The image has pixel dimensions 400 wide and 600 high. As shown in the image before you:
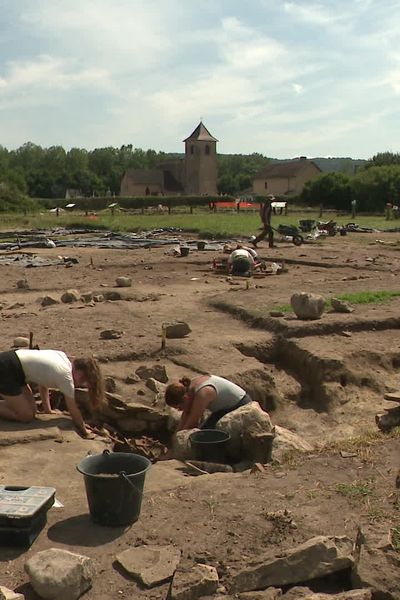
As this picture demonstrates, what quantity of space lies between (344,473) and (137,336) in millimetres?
5325

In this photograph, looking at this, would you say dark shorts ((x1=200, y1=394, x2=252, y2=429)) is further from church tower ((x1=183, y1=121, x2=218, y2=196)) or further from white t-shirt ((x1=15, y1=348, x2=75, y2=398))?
church tower ((x1=183, y1=121, x2=218, y2=196))

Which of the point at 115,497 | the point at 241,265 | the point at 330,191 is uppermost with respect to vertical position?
the point at 330,191

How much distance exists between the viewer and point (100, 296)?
14000 millimetres

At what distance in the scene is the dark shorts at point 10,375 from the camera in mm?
7137

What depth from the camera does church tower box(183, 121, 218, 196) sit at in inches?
3492

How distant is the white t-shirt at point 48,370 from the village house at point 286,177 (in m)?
75.0

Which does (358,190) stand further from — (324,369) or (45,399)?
(45,399)

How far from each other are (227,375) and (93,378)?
7.46ft

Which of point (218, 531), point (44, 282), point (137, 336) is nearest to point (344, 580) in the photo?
point (218, 531)

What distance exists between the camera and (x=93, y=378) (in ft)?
23.9

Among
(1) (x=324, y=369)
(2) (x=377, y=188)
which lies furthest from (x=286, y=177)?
(1) (x=324, y=369)

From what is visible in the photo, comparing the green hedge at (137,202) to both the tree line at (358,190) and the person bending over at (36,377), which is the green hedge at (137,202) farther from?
the person bending over at (36,377)

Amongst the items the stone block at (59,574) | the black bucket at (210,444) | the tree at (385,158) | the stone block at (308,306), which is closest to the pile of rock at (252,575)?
the stone block at (59,574)

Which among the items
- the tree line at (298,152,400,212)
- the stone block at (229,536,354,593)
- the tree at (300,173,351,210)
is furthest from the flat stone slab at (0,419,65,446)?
the tree at (300,173,351,210)
